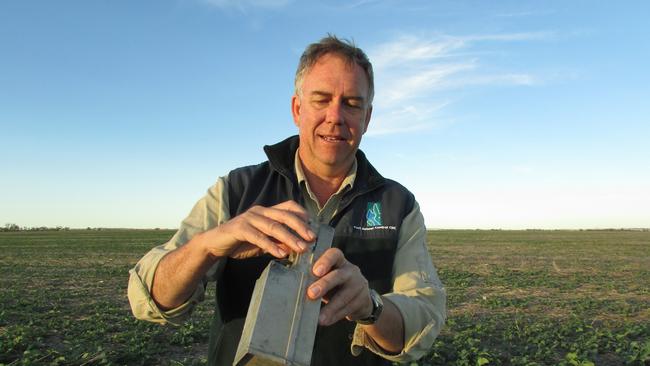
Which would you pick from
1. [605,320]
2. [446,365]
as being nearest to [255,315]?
[446,365]

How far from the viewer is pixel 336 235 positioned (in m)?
2.43

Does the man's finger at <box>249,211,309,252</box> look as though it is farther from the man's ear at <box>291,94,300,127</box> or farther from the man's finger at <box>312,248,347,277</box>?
the man's ear at <box>291,94,300,127</box>

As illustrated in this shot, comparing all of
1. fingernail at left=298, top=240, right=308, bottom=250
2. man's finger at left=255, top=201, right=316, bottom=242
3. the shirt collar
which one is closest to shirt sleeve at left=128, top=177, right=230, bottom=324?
the shirt collar

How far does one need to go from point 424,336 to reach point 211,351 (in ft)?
3.48

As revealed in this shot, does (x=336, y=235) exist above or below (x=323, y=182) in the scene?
below

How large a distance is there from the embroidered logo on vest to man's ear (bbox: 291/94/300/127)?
2.02ft

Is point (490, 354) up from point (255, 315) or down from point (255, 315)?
down

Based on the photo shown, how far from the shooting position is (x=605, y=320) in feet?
39.3

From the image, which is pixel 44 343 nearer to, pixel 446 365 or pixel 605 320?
pixel 446 365

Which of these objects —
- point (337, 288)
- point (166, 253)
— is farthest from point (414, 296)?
point (166, 253)

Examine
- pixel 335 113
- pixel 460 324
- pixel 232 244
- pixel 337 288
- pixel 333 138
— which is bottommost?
pixel 460 324

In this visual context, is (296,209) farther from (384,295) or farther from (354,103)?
(354,103)

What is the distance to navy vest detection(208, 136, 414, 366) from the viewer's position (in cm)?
227

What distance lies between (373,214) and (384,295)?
60cm
